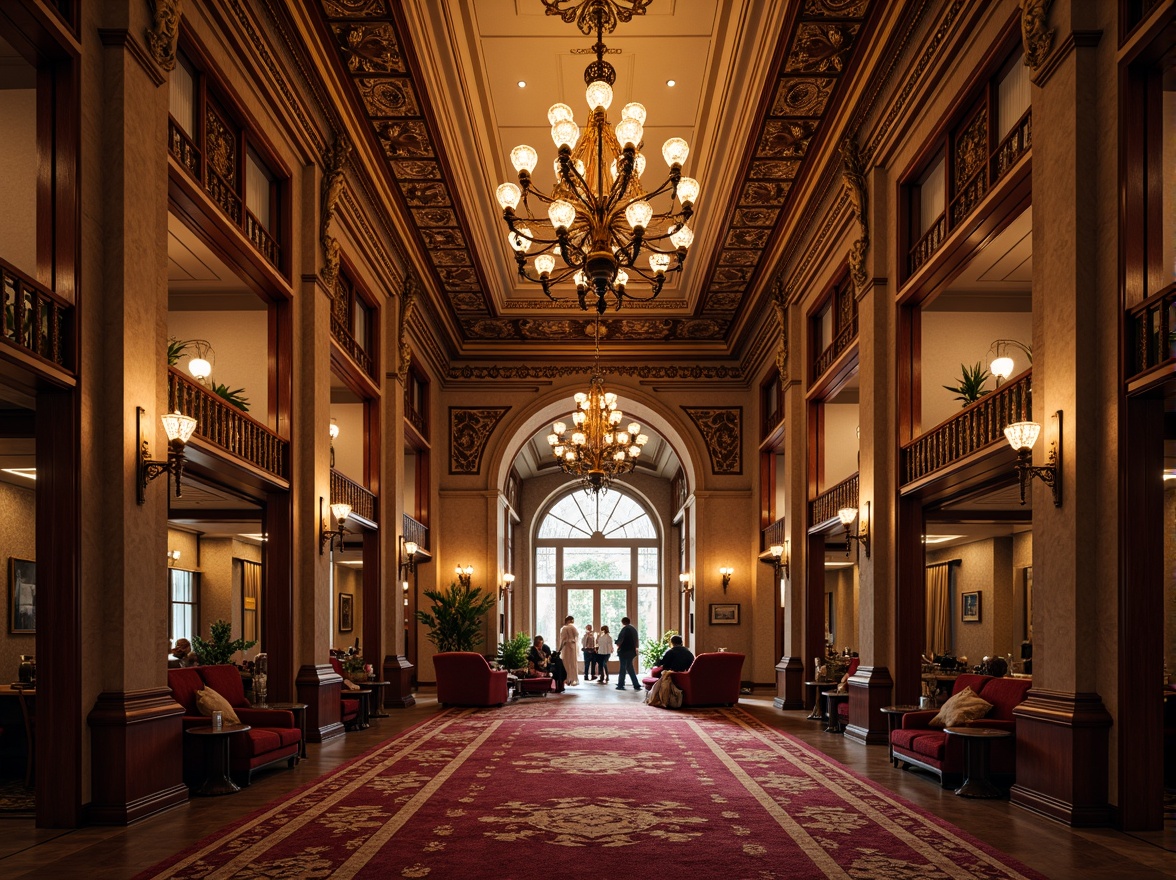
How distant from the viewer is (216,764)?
329 inches

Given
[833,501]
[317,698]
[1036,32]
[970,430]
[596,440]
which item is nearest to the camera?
[1036,32]

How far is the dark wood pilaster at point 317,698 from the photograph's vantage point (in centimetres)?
1154

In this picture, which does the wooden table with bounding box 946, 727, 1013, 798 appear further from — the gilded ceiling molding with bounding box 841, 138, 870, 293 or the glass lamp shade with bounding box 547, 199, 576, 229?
the gilded ceiling molding with bounding box 841, 138, 870, 293

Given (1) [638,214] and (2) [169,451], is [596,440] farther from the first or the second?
(2) [169,451]

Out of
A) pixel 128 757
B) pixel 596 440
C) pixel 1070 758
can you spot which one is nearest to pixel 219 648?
pixel 596 440

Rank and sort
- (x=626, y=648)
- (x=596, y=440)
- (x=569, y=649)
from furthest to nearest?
(x=569, y=649)
(x=626, y=648)
(x=596, y=440)

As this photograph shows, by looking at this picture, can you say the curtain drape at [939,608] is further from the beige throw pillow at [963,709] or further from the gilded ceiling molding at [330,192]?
the gilded ceiling molding at [330,192]

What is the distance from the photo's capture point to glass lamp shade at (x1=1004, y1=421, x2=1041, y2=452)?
771 centimetres

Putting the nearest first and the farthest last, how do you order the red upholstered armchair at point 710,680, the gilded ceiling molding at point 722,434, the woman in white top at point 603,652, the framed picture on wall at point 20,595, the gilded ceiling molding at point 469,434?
the framed picture on wall at point 20,595, the red upholstered armchair at point 710,680, the gilded ceiling molding at point 722,434, the gilded ceiling molding at point 469,434, the woman in white top at point 603,652

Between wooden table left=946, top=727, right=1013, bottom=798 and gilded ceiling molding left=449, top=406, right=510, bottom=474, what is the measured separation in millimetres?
14815

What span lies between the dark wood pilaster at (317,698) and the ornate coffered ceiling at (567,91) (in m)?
6.13

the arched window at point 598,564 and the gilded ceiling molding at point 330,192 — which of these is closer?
the gilded ceiling molding at point 330,192

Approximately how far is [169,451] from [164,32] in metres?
2.89

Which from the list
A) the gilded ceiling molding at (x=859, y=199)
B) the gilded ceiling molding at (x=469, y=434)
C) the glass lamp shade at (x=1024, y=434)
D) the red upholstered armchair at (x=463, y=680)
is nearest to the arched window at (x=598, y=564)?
the gilded ceiling molding at (x=469, y=434)
